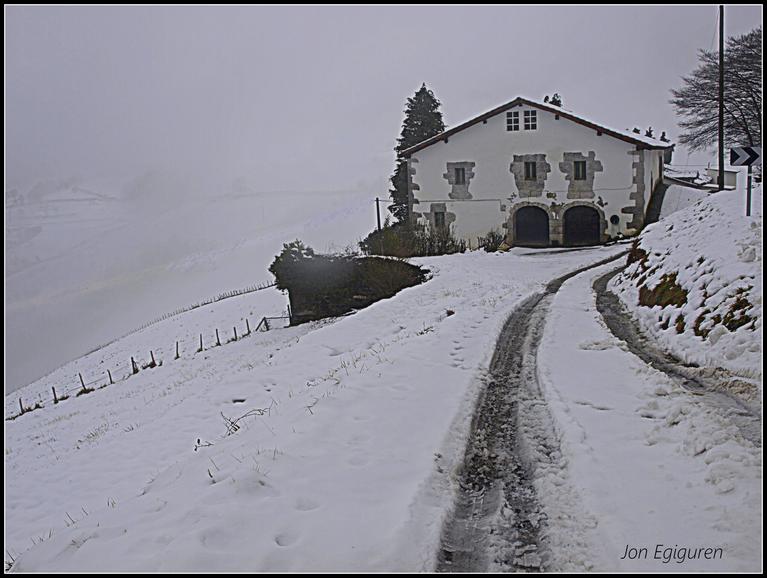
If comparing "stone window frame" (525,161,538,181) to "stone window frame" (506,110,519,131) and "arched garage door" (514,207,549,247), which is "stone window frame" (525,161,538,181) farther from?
"stone window frame" (506,110,519,131)

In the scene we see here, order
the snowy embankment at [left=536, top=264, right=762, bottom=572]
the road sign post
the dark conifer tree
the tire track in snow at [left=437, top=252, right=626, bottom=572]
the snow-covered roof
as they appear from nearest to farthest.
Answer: the snowy embankment at [left=536, top=264, right=762, bottom=572]
the tire track in snow at [left=437, top=252, right=626, bottom=572]
the road sign post
the snow-covered roof
the dark conifer tree

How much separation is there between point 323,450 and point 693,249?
32.8ft

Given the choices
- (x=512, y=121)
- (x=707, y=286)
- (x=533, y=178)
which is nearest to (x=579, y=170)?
(x=533, y=178)

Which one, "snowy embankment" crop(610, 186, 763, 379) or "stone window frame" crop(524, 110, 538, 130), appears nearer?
"snowy embankment" crop(610, 186, 763, 379)

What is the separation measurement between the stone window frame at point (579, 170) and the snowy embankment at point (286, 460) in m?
19.5

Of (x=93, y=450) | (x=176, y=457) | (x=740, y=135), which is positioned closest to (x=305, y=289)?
(x=93, y=450)

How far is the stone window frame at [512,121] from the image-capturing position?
35.0 m

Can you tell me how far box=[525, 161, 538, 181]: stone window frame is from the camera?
35.4 meters

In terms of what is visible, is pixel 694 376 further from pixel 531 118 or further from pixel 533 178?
pixel 531 118

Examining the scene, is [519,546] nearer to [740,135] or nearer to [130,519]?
[130,519]

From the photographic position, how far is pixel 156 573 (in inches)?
159

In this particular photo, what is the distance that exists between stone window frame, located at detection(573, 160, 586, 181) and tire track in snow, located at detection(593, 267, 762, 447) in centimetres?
2373

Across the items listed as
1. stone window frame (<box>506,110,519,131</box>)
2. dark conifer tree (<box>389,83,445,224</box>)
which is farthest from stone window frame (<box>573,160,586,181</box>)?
dark conifer tree (<box>389,83,445,224</box>)

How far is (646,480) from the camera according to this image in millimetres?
5133
